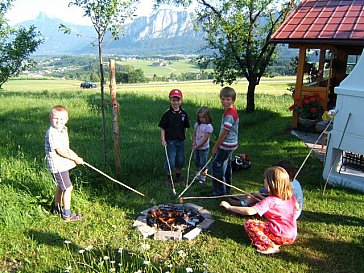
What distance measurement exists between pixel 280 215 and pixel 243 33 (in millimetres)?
10161

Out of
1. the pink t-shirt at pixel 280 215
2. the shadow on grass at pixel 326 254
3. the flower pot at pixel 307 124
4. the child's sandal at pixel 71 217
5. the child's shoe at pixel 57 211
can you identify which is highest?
the flower pot at pixel 307 124

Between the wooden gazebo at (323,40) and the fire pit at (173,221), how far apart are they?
5.93 metres

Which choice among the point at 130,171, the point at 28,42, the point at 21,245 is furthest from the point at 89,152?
the point at 28,42

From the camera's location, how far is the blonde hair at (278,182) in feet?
11.9

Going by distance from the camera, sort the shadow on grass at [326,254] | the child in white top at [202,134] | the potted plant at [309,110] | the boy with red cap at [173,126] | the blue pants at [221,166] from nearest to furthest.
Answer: the shadow on grass at [326,254], the blue pants at [221,166], the child in white top at [202,134], the boy with red cap at [173,126], the potted plant at [309,110]

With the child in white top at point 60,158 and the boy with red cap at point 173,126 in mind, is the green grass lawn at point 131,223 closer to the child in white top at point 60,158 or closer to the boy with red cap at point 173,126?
the child in white top at point 60,158

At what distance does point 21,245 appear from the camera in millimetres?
3904

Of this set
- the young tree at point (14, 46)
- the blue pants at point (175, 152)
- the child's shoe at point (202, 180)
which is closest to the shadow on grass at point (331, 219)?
the child's shoe at point (202, 180)

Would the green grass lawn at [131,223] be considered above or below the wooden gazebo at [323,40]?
below

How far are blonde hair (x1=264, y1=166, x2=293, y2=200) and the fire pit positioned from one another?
1111 millimetres

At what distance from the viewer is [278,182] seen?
363 centimetres

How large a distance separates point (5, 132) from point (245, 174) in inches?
239

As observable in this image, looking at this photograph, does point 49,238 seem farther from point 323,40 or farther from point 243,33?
point 243,33

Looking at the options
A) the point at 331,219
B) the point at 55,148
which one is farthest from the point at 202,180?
the point at 55,148
